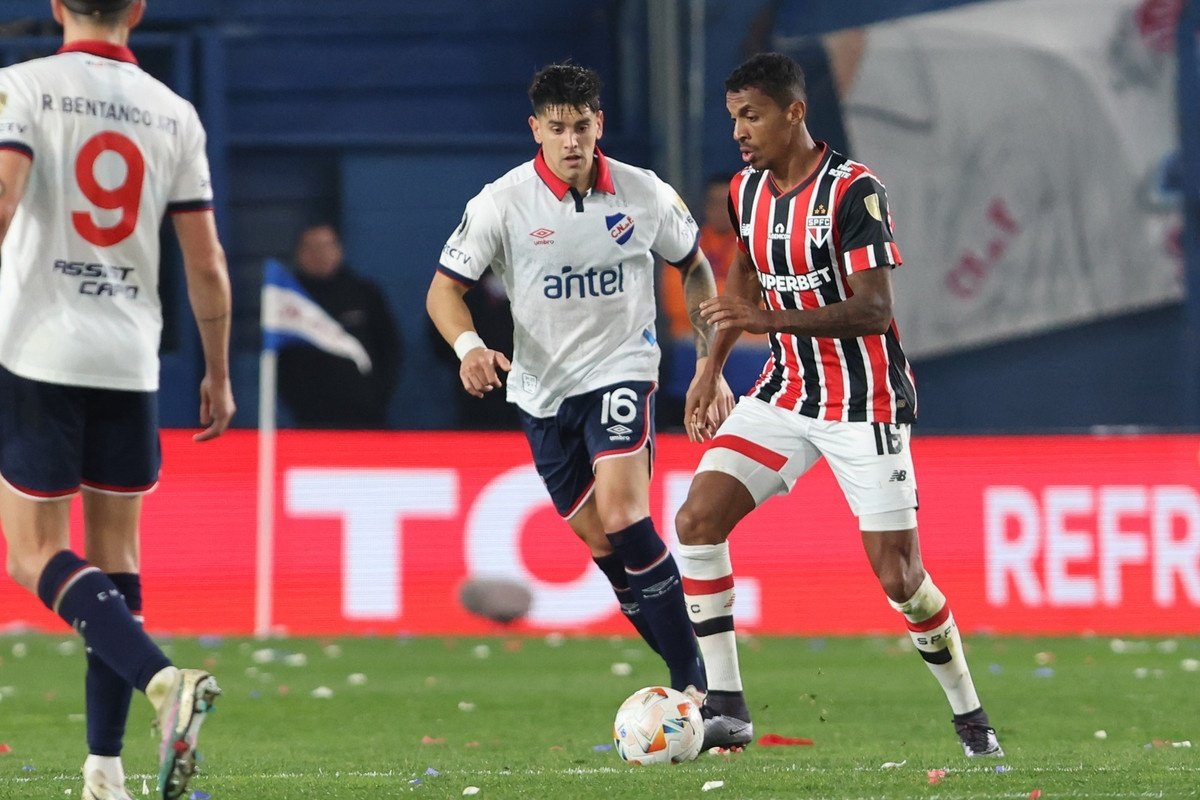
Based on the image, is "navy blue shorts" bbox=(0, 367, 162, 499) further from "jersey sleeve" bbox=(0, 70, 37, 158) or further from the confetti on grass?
the confetti on grass

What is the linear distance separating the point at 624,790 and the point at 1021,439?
7.04 metres

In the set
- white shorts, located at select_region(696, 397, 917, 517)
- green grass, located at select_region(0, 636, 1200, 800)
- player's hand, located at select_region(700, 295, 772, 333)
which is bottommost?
green grass, located at select_region(0, 636, 1200, 800)

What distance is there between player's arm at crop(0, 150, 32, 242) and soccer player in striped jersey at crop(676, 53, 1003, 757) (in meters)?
2.16

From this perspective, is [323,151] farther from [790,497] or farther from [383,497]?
[790,497]

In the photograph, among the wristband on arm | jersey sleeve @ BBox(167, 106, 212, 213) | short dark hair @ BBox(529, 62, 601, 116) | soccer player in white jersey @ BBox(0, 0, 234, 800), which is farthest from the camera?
short dark hair @ BBox(529, 62, 601, 116)

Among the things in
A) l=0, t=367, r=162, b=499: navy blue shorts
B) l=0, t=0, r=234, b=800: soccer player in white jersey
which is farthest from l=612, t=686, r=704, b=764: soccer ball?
l=0, t=367, r=162, b=499: navy blue shorts

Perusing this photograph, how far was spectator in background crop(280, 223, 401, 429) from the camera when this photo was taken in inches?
521

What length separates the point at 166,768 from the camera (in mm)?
4480

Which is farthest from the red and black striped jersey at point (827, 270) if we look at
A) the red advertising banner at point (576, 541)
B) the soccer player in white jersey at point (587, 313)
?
the red advertising banner at point (576, 541)

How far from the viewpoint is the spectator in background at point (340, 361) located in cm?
1324

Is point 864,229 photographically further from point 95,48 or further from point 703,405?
point 95,48

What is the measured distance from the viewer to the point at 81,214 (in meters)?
4.91

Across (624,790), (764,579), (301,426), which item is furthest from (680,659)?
(301,426)

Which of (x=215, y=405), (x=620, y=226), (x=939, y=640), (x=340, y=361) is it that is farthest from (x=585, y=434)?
(x=340, y=361)
